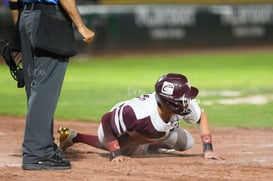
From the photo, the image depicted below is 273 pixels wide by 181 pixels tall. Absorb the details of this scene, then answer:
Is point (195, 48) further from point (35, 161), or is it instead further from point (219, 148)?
point (35, 161)

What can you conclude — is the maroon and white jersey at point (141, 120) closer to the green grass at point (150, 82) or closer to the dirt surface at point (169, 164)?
the dirt surface at point (169, 164)

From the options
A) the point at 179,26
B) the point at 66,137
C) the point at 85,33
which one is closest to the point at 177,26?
the point at 179,26

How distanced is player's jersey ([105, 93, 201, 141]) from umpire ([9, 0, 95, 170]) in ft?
2.15

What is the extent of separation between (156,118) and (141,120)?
5.1 inches

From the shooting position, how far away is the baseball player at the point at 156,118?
639 cm

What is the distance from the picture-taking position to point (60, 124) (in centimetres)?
941

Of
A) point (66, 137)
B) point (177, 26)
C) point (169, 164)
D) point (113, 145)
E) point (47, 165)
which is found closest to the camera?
point (47, 165)

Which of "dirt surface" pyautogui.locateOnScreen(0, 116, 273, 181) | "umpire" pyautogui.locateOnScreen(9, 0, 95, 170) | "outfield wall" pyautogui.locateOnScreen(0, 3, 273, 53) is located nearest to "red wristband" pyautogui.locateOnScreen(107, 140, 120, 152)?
"dirt surface" pyautogui.locateOnScreen(0, 116, 273, 181)

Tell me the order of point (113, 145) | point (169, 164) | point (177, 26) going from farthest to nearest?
point (177, 26), point (113, 145), point (169, 164)

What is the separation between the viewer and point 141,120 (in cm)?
651

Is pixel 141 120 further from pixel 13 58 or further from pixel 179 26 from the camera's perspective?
pixel 179 26

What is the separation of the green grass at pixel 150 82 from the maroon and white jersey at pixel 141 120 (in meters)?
2.91

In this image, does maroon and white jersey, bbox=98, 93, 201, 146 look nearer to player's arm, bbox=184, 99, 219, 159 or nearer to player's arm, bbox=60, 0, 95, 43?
player's arm, bbox=184, 99, 219, 159

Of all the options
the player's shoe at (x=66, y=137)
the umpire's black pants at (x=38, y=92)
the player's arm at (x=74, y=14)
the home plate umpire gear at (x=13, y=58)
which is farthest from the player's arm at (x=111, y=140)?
the player's arm at (x=74, y=14)
